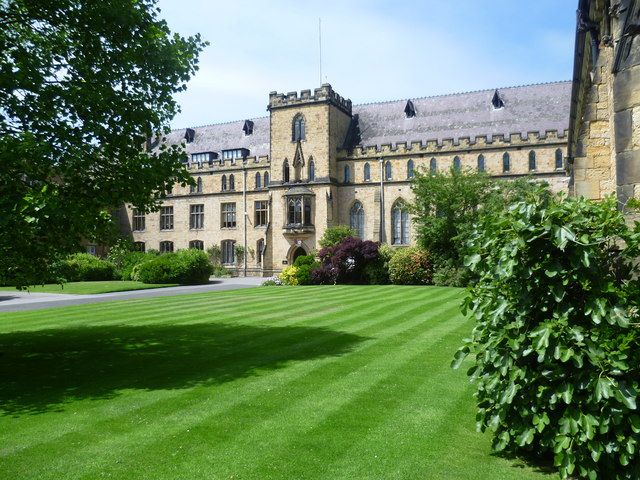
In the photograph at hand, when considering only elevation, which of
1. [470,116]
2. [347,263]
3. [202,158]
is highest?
[470,116]

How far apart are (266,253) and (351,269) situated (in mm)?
14853

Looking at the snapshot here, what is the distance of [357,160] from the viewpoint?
43.2 m

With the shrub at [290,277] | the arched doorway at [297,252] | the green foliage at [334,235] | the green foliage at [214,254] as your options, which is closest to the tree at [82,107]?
the shrub at [290,277]

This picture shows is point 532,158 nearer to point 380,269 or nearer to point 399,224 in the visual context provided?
point 399,224

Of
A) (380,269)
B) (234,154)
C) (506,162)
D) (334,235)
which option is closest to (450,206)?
(380,269)

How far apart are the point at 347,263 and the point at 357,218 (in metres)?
12.3

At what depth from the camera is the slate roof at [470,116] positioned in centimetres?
3953

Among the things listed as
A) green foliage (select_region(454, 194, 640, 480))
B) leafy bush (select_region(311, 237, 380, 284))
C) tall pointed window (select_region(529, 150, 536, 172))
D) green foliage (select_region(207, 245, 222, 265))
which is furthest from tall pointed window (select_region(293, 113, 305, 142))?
green foliage (select_region(454, 194, 640, 480))

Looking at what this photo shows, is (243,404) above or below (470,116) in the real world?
below

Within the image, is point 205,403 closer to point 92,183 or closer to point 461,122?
point 92,183

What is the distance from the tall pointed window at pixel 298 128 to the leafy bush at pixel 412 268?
58.2 feet

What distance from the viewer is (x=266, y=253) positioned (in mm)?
45031

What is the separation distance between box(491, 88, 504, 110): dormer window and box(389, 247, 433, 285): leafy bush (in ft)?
59.0

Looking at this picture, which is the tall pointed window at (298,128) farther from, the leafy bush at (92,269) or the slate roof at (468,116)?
the leafy bush at (92,269)
